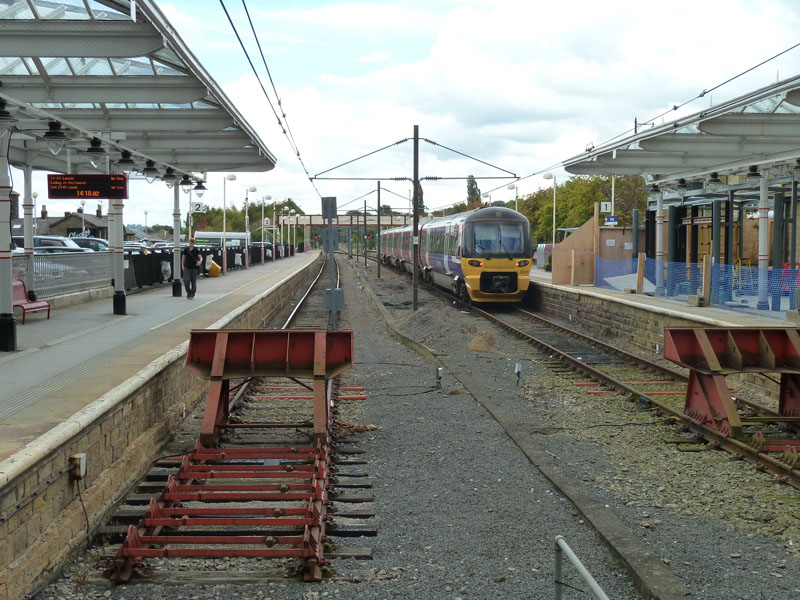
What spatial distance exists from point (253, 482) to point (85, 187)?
10224mm

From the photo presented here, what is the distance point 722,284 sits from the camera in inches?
736

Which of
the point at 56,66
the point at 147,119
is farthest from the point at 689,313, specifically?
the point at 56,66

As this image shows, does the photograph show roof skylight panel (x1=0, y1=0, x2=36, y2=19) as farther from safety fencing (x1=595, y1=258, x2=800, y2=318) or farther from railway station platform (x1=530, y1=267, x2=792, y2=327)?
safety fencing (x1=595, y1=258, x2=800, y2=318)

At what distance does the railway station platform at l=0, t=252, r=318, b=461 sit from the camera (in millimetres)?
7582

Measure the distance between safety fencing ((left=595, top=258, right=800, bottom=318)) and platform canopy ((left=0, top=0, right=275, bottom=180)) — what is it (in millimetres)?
10425

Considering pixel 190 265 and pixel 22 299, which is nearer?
pixel 22 299

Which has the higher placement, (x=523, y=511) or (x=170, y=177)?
(x=170, y=177)

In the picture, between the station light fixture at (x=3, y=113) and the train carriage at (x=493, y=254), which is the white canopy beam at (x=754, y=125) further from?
the station light fixture at (x=3, y=113)

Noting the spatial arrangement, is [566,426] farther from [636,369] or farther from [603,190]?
[603,190]

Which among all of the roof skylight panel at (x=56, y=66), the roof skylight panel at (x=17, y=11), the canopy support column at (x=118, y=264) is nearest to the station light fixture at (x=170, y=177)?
the canopy support column at (x=118, y=264)

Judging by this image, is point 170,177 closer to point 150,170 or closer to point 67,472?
point 150,170

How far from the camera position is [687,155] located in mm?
20734

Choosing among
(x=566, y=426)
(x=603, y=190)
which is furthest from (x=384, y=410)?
(x=603, y=190)

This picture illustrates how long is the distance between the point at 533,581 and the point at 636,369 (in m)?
9.99
